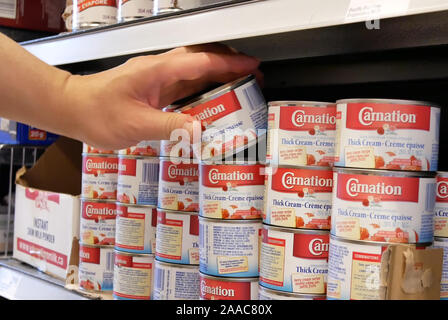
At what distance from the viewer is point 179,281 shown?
1.27 meters

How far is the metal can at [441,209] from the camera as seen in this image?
101 cm

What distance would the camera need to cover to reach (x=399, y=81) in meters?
1.37

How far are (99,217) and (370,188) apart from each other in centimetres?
83

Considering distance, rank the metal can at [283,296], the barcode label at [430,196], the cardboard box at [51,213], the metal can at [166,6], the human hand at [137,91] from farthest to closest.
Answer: the cardboard box at [51,213] → the metal can at [166,6] → the human hand at [137,91] → the metal can at [283,296] → the barcode label at [430,196]

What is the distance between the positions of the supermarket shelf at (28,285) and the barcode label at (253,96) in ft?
2.25

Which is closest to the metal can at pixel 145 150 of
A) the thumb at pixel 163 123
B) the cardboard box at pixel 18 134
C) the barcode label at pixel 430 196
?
the thumb at pixel 163 123

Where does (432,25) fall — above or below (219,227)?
above

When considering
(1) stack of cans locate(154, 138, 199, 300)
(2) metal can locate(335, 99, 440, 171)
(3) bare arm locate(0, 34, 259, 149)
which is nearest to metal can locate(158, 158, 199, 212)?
(1) stack of cans locate(154, 138, 199, 300)

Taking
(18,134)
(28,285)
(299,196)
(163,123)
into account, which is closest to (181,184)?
(163,123)

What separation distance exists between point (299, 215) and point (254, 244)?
0.13m

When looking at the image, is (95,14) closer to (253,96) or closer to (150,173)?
(150,173)

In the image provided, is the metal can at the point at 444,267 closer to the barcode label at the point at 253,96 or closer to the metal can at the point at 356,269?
the metal can at the point at 356,269
